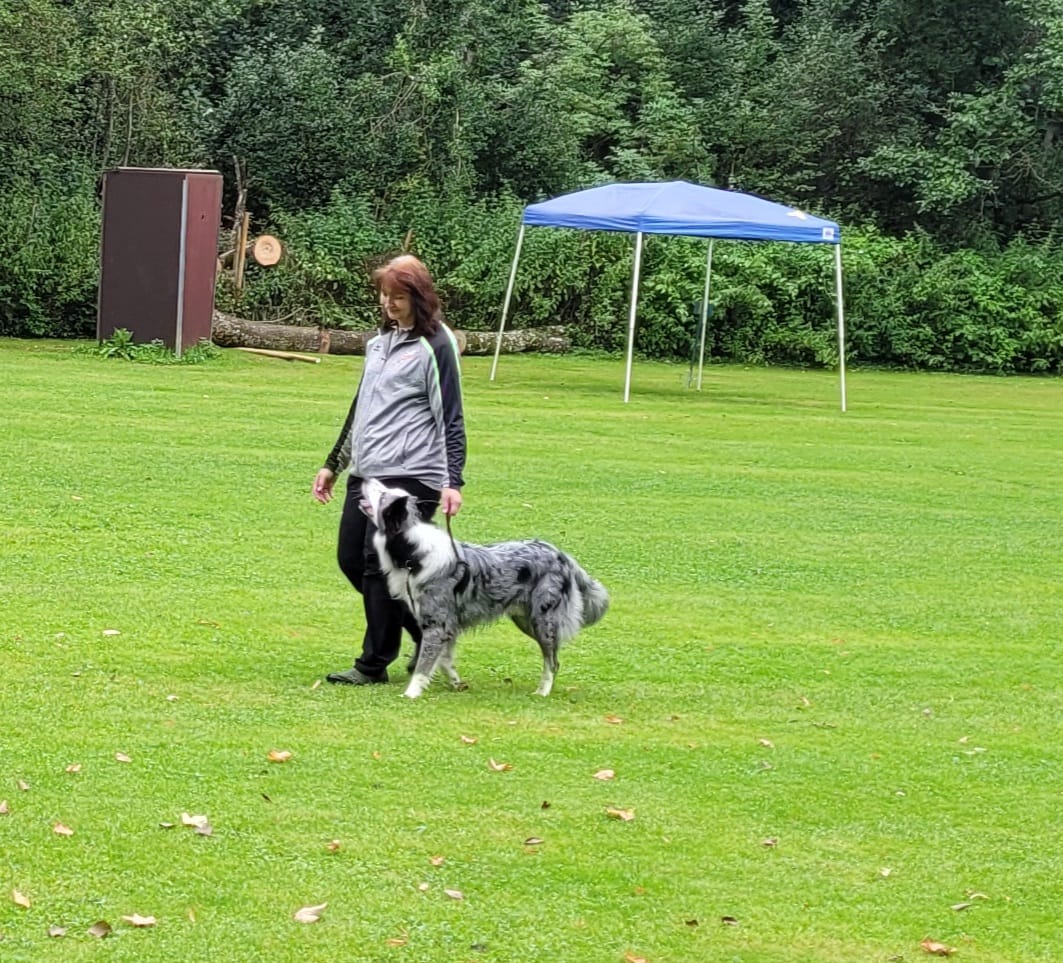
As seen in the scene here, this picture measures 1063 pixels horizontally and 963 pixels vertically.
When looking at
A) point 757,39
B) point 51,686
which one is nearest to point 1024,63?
Answer: point 757,39

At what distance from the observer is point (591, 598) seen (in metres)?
8.36

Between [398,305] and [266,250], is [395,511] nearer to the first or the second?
[398,305]

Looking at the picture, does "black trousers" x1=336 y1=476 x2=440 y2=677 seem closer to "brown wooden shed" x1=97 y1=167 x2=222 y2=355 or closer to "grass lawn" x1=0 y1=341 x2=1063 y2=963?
"grass lawn" x1=0 y1=341 x2=1063 y2=963

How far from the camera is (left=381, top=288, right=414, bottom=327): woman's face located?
7922 millimetres

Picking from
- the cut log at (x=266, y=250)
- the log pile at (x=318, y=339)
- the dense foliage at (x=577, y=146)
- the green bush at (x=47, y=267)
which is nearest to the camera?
the log pile at (x=318, y=339)

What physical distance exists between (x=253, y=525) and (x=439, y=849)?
6.87 metres

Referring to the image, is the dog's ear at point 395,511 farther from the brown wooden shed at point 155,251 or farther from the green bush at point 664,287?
the green bush at point 664,287

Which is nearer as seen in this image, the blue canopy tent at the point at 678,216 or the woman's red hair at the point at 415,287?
the woman's red hair at the point at 415,287

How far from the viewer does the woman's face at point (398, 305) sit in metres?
7.92

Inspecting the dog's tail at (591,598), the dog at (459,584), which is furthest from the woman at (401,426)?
the dog's tail at (591,598)

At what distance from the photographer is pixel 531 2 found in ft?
135

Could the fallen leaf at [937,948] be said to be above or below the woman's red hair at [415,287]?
below

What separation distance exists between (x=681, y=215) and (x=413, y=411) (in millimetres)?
15566

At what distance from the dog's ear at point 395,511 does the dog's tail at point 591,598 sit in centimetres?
88
